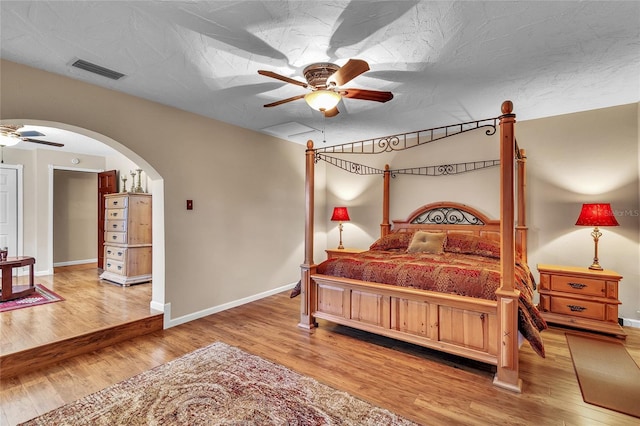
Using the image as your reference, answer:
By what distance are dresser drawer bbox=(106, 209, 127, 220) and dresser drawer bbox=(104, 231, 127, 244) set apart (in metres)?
0.27

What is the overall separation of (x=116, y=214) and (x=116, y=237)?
41cm

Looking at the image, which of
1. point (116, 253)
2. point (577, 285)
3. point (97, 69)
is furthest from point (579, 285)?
point (116, 253)

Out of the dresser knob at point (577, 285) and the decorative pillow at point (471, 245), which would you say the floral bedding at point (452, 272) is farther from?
the dresser knob at point (577, 285)

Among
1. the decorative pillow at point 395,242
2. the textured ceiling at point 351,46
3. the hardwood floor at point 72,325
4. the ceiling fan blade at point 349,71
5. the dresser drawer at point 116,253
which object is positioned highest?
the textured ceiling at point 351,46

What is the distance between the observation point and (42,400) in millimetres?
2250

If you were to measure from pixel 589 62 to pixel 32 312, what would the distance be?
6439mm

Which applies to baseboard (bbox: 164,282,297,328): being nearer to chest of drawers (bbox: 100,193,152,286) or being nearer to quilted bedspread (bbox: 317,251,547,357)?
quilted bedspread (bbox: 317,251,547,357)

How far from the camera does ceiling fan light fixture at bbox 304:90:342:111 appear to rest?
2.46m

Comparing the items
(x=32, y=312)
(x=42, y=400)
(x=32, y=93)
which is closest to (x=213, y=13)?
(x=32, y=93)

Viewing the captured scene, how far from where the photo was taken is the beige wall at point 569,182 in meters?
3.61

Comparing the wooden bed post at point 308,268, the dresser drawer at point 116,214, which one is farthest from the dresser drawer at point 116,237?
the wooden bed post at point 308,268

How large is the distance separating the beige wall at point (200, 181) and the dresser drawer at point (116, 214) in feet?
6.54

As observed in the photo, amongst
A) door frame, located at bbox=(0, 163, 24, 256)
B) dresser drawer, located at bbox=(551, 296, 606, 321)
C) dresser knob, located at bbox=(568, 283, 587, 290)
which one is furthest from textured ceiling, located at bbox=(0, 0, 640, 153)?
door frame, located at bbox=(0, 163, 24, 256)

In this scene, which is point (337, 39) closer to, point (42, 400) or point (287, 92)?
point (287, 92)
